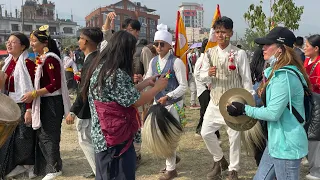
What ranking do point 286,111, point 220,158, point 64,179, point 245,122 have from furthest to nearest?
point 64,179 → point 220,158 → point 245,122 → point 286,111

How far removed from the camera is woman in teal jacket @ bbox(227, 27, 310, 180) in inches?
94.5

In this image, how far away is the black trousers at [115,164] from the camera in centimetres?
282

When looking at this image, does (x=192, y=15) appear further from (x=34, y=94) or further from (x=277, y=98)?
(x=277, y=98)

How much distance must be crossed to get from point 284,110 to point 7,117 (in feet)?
7.87

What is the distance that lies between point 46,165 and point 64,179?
331 mm

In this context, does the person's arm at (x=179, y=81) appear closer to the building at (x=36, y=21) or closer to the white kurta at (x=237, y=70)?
the white kurta at (x=237, y=70)

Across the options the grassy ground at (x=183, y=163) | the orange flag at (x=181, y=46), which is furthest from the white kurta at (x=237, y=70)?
the orange flag at (x=181, y=46)

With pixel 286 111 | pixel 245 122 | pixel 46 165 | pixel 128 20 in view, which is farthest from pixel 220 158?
pixel 128 20

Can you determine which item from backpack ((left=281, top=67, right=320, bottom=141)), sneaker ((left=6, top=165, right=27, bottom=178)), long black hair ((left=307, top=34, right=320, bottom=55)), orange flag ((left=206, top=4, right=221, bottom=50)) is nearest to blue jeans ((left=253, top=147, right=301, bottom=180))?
backpack ((left=281, top=67, right=320, bottom=141))

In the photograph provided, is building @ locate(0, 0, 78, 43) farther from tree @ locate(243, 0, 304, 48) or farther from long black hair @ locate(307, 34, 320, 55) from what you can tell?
long black hair @ locate(307, 34, 320, 55)

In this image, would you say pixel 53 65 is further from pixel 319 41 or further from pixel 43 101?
pixel 319 41

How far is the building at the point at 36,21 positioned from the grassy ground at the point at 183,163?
209ft

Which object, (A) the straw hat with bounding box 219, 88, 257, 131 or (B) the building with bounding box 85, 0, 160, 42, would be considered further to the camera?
(B) the building with bounding box 85, 0, 160, 42

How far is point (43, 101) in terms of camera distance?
4.45 m
